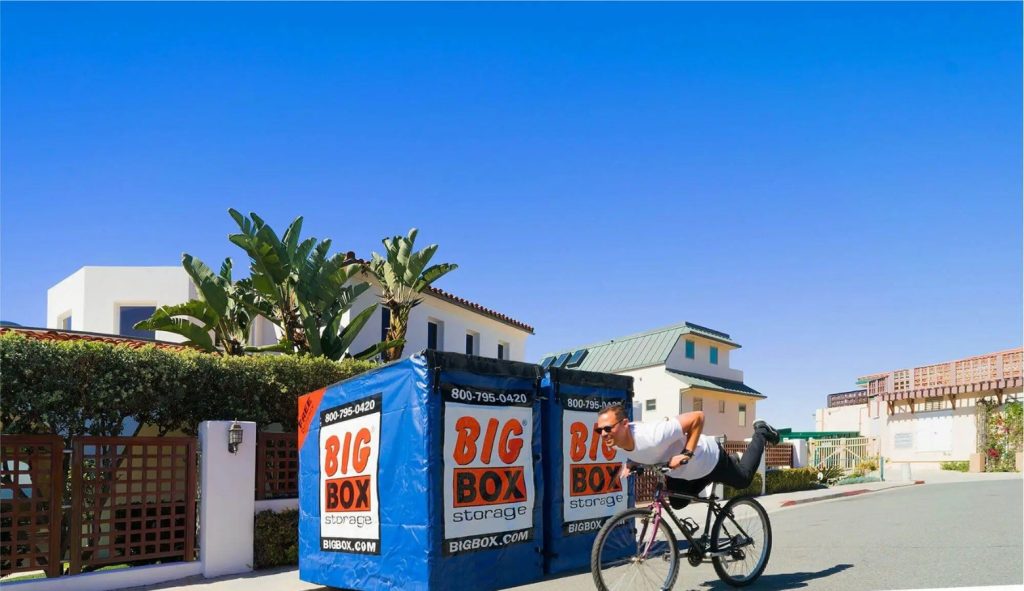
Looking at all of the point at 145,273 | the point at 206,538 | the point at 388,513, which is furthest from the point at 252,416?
the point at 145,273

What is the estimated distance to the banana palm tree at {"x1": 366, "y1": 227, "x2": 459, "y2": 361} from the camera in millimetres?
18953

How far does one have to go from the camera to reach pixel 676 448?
7039 mm

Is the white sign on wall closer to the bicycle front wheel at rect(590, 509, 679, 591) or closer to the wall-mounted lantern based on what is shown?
the wall-mounted lantern

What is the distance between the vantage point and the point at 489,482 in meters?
8.02

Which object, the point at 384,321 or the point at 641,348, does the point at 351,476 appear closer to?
the point at 384,321

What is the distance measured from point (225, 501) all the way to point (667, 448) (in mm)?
6315

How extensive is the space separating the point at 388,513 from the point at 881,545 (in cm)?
643

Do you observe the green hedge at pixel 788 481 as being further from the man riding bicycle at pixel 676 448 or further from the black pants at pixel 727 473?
the man riding bicycle at pixel 676 448

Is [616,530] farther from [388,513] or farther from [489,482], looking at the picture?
[388,513]

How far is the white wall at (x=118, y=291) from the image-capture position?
890 inches

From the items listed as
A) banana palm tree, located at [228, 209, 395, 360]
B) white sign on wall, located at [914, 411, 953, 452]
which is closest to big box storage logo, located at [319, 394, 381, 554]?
banana palm tree, located at [228, 209, 395, 360]

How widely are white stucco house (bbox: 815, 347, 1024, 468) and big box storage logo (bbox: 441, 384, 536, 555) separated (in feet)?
113

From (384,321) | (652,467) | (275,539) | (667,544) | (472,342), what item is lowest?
(275,539)

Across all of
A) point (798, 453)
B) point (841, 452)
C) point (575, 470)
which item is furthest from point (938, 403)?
point (575, 470)
